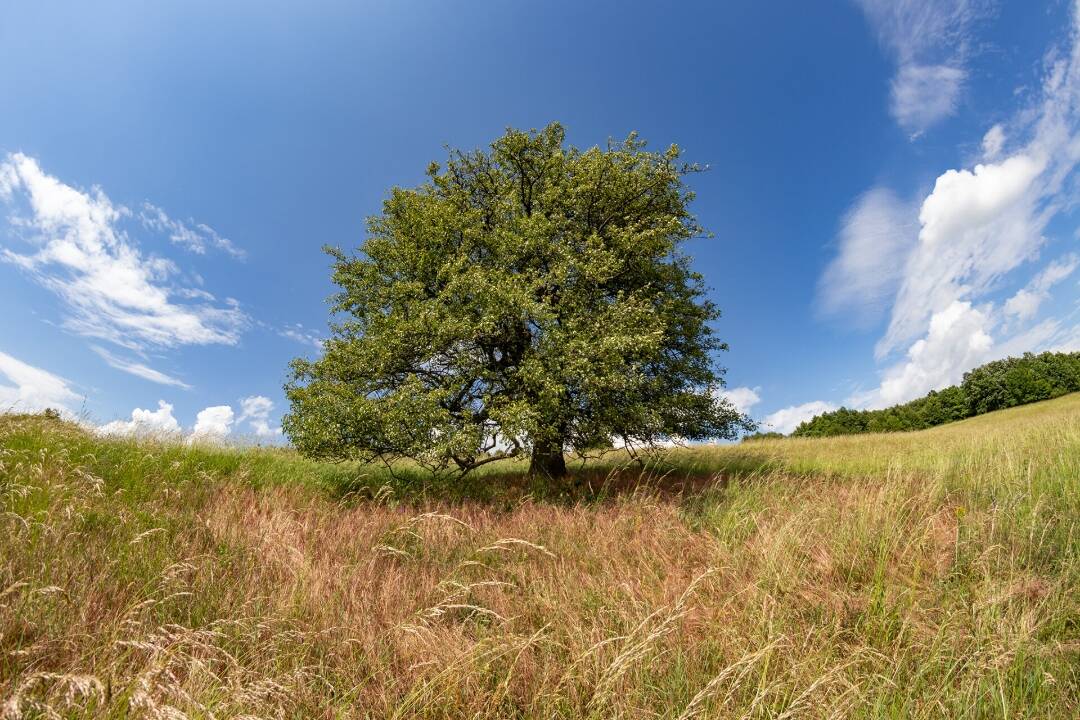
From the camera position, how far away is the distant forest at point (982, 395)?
63125 millimetres

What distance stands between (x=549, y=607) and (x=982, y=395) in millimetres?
90978

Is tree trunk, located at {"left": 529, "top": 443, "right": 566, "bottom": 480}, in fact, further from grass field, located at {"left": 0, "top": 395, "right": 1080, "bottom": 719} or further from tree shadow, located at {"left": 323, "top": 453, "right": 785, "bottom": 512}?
grass field, located at {"left": 0, "top": 395, "right": 1080, "bottom": 719}

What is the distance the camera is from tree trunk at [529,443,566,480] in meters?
13.3

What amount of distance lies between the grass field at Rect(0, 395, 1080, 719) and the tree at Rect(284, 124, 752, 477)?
3.29 meters

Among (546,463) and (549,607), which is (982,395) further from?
(549,607)

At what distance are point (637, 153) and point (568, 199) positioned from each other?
3.32 meters

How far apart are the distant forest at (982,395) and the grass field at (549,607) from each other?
6591cm

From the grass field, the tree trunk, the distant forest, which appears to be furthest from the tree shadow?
the distant forest

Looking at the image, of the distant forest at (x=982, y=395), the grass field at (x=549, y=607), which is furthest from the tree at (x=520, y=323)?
the distant forest at (x=982, y=395)

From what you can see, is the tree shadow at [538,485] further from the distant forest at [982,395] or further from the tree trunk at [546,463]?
the distant forest at [982,395]

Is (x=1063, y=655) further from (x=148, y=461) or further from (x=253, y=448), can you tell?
(x=253, y=448)

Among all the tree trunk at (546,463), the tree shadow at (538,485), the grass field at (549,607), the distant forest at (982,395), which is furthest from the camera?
the distant forest at (982,395)

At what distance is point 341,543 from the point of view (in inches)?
274

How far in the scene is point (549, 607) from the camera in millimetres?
4625
